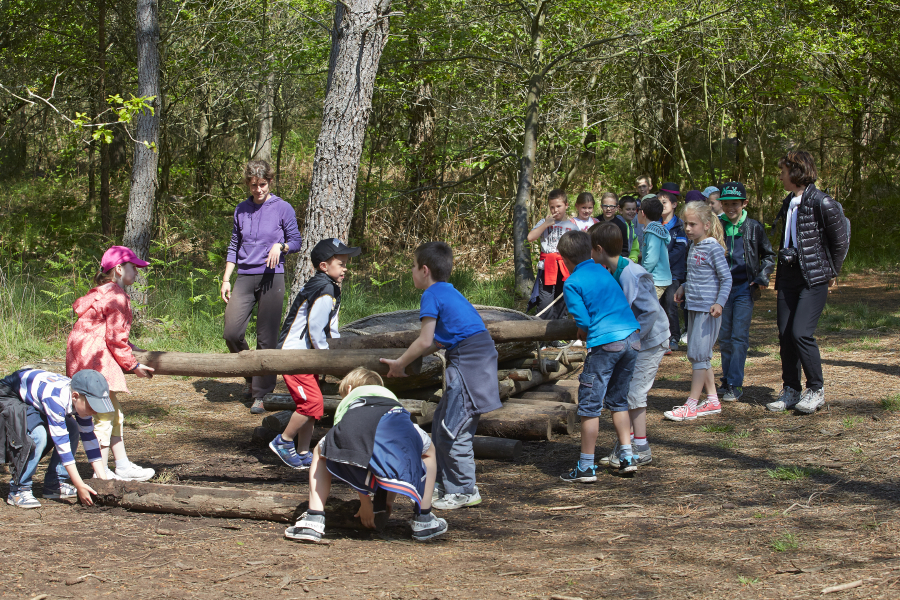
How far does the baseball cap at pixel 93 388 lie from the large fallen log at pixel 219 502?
551 mm

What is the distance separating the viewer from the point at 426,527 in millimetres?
4223

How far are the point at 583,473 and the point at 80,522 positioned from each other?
338cm

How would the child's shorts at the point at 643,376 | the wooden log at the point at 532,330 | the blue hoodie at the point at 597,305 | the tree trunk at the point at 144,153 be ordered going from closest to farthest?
the blue hoodie at the point at 597,305 → the wooden log at the point at 532,330 → the child's shorts at the point at 643,376 → the tree trunk at the point at 144,153

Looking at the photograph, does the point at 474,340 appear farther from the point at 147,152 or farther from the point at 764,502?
the point at 147,152

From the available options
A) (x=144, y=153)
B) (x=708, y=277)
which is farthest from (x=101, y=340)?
(x=144, y=153)

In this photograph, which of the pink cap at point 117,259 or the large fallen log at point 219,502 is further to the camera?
the pink cap at point 117,259

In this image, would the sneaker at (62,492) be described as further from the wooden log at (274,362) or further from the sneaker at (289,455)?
the sneaker at (289,455)

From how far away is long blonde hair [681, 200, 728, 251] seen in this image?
21.9 ft

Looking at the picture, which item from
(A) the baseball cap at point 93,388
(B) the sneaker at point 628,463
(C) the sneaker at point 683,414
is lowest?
(B) the sneaker at point 628,463

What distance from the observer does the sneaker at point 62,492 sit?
492 centimetres

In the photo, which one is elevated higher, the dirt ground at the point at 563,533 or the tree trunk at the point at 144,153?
the tree trunk at the point at 144,153

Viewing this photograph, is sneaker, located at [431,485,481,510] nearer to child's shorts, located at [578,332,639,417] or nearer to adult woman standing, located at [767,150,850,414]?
child's shorts, located at [578,332,639,417]

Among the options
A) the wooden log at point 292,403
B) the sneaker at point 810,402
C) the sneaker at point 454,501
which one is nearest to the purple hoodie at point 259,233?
the wooden log at point 292,403

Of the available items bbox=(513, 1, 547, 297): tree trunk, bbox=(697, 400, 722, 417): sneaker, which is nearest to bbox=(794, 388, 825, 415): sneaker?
bbox=(697, 400, 722, 417): sneaker
